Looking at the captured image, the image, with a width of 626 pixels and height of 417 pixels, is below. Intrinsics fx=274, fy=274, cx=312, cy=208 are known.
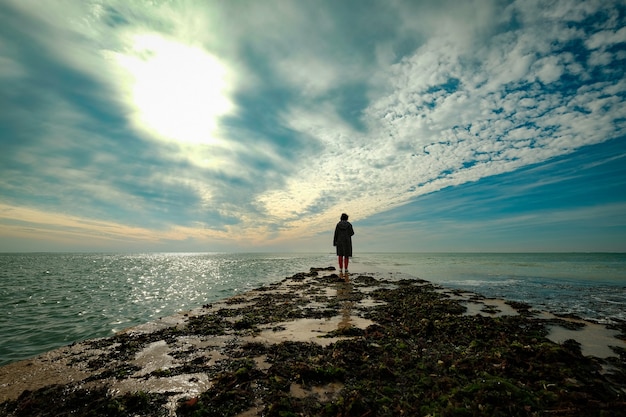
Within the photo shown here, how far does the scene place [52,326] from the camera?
943 cm

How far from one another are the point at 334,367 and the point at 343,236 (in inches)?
573

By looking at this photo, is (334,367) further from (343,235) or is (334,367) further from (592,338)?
(343,235)

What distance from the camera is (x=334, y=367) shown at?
4.61m

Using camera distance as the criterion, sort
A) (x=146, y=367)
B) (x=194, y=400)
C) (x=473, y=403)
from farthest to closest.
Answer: (x=146, y=367)
(x=194, y=400)
(x=473, y=403)

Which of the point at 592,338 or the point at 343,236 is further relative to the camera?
the point at 343,236

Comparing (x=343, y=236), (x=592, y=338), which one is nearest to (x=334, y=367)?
(x=592, y=338)

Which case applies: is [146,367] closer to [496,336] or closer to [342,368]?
[342,368]

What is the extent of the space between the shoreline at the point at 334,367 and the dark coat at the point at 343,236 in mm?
10711

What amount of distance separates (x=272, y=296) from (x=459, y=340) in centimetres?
893

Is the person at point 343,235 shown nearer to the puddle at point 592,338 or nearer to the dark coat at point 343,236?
the dark coat at point 343,236

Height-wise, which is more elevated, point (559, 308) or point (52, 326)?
point (559, 308)

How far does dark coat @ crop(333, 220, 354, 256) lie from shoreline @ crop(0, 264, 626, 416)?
35.1 ft

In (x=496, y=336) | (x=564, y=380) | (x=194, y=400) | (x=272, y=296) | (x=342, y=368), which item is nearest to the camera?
(x=194, y=400)

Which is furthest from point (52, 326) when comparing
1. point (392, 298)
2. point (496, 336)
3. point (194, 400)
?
point (496, 336)
